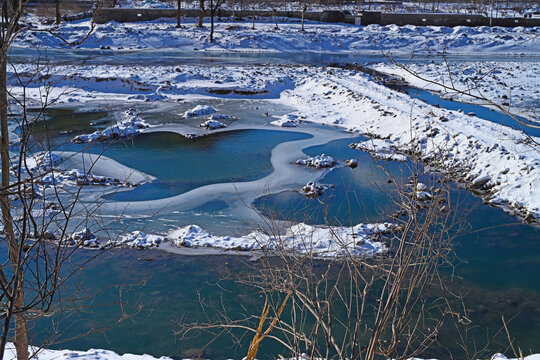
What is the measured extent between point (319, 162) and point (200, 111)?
27.5 ft

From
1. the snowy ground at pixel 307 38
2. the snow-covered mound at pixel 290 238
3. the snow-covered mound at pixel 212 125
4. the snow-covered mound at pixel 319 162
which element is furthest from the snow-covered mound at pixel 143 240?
the snowy ground at pixel 307 38

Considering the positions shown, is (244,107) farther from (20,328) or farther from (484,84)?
(20,328)

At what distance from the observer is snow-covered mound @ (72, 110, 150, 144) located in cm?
1698

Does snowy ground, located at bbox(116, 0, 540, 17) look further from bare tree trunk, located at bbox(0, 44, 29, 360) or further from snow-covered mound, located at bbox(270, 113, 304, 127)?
bare tree trunk, located at bbox(0, 44, 29, 360)

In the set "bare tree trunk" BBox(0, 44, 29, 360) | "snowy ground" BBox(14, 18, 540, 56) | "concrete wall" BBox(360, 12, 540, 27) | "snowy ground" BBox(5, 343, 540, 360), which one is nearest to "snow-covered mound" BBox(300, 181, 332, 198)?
"snowy ground" BBox(5, 343, 540, 360)

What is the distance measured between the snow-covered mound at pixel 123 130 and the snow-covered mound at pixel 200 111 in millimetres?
2091

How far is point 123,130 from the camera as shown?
17.8 metres

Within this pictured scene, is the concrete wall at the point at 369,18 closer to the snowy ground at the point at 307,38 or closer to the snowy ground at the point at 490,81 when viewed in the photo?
the snowy ground at the point at 307,38

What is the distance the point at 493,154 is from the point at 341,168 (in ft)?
14.4

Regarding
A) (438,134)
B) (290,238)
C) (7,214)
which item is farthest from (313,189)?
(7,214)

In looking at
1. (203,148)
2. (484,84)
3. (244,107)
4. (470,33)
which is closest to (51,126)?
(203,148)

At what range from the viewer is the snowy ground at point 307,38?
4162 cm

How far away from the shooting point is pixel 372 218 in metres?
11.5

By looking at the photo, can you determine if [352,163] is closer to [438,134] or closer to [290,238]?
[438,134]
